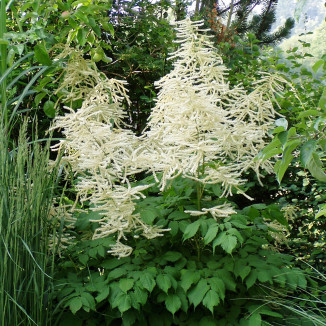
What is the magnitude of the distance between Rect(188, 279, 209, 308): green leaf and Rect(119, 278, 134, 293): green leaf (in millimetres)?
272

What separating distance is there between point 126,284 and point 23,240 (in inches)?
18.6

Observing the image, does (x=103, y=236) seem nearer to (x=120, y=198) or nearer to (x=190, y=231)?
(x=120, y=198)

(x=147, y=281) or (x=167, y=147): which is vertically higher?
(x=167, y=147)

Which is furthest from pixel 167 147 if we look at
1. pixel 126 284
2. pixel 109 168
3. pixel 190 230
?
pixel 126 284

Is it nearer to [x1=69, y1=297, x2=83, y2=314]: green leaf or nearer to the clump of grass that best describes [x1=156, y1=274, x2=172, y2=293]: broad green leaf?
[x1=69, y1=297, x2=83, y2=314]: green leaf

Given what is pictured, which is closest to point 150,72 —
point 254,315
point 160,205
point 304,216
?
point 304,216

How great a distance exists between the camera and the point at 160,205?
2.39 metres

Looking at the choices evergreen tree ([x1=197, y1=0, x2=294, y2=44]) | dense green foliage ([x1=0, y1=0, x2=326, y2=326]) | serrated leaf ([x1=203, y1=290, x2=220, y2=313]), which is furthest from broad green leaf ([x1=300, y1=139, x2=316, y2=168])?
evergreen tree ([x1=197, y1=0, x2=294, y2=44])

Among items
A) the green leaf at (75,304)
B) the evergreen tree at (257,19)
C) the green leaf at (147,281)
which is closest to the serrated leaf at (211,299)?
the green leaf at (147,281)

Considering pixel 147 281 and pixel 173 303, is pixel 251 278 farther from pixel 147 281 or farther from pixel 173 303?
pixel 147 281

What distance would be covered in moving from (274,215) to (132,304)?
857 mm

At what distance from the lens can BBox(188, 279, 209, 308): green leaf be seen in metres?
1.94

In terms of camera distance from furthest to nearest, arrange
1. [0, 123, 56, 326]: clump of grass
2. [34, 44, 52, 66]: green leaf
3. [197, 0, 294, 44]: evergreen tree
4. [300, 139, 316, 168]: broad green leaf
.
→ [197, 0, 294, 44]: evergreen tree
[34, 44, 52, 66]: green leaf
[0, 123, 56, 326]: clump of grass
[300, 139, 316, 168]: broad green leaf

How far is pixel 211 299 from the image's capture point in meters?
1.89
